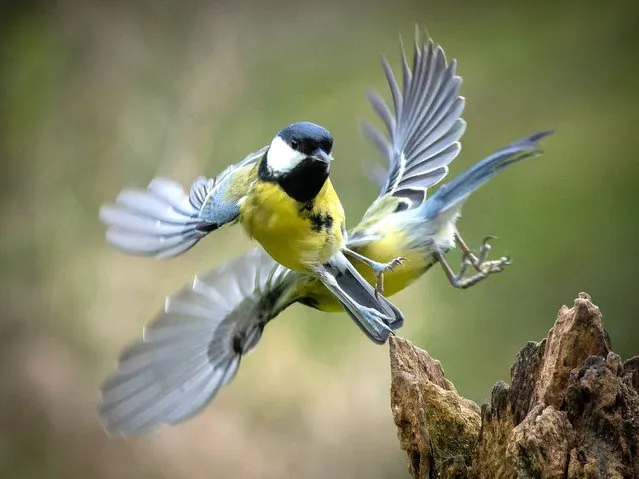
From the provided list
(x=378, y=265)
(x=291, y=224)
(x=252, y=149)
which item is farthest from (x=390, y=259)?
(x=252, y=149)

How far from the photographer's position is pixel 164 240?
91cm

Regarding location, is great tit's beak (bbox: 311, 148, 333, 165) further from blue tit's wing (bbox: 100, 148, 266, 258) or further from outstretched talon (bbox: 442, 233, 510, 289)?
outstretched talon (bbox: 442, 233, 510, 289)

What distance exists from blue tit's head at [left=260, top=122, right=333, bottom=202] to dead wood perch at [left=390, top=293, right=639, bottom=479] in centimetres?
18

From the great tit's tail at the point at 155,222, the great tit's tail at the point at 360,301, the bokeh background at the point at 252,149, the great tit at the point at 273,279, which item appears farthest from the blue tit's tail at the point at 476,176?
the bokeh background at the point at 252,149

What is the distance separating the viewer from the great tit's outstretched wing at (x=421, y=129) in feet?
3.51

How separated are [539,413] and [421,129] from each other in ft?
1.65

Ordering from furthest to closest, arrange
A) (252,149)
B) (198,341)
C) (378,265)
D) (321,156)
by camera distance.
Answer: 1. (252,149)
2. (198,341)
3. (378,265)
4. (321,156)

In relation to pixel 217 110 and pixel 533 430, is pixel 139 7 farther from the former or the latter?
pixel 533 430

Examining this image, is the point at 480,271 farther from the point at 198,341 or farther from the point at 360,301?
the point at 198,341

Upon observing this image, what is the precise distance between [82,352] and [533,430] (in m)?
1.27

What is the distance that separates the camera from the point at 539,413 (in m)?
0.69

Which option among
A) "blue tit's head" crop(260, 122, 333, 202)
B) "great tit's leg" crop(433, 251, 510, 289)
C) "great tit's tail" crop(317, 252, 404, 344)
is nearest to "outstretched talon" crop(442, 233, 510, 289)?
"great tit's leg" crop(433, 251, 510, 289)

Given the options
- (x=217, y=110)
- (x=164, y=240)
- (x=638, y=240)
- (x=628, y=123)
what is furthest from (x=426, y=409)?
(x=217, y=110)

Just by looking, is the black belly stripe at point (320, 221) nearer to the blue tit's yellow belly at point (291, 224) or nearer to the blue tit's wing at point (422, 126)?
the blue tit's yellow belly at point (291, 224)
